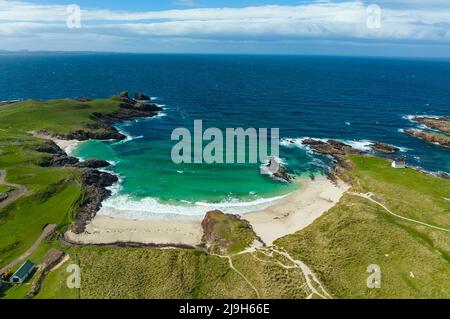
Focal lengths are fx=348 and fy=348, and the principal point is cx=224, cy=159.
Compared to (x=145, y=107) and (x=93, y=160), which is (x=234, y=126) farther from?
(x=93, y=160)

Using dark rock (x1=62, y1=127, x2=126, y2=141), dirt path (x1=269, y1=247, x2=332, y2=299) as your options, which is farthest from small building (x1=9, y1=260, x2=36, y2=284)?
dark rock (x1=62, y1=127, x2=126, y2=141)

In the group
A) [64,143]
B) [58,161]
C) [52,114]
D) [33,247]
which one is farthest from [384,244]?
[52,114]

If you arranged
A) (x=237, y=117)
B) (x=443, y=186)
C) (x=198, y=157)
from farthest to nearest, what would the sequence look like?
(x=237, y=117), (x=198, y=157), (x=443, y=186)

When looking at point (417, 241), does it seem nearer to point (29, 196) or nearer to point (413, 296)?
point (413, 296)

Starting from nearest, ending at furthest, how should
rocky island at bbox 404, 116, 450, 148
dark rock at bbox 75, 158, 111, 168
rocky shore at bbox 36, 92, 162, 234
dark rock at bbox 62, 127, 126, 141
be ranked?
rocky shore at bbox 36, 92, 162, 234 < dark rock at bbox 75, 158, 111, 168 < dark rock at bbox 62, 127, 126, 141 < rocky island at bbox 404, 116, 450, 148

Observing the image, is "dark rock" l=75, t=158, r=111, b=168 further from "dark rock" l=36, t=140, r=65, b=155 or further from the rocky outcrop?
"dark rock" l=36, t=140, r=65, b=155
